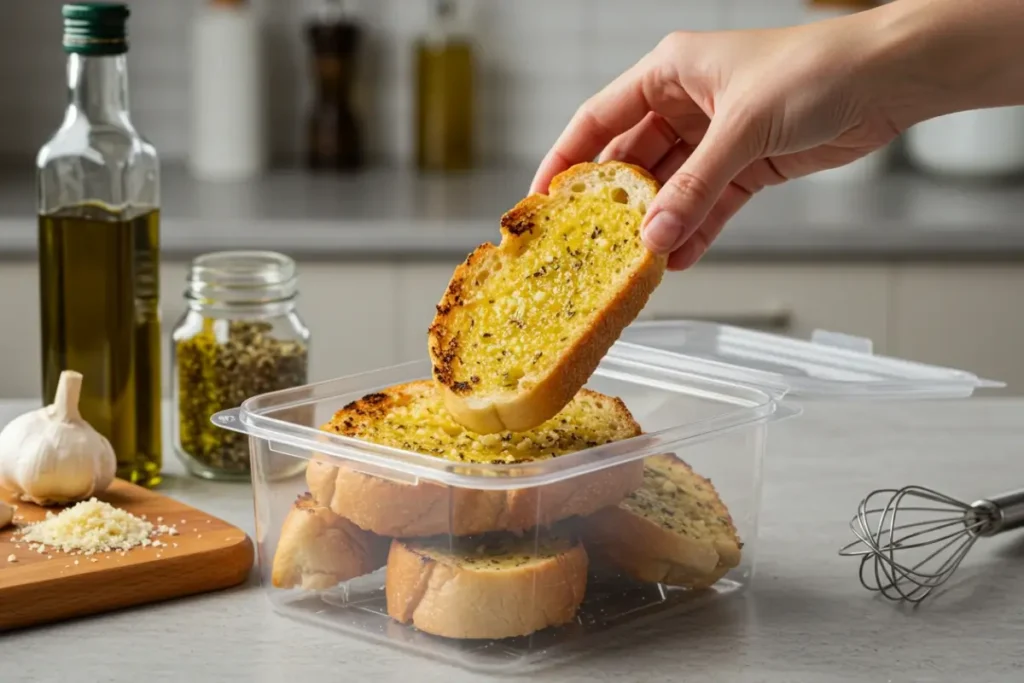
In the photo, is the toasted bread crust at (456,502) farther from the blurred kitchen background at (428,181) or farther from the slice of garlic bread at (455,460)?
the blurred kitchen background at (428,181)

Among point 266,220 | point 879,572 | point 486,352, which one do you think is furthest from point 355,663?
point 266,220

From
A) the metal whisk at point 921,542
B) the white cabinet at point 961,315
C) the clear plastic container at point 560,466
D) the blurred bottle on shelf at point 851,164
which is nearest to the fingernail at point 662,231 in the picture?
the clear plastic container at point 560,466

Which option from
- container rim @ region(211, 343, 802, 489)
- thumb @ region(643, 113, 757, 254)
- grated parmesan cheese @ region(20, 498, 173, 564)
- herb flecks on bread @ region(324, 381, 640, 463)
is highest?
thumb @ region(643, 113, 757, 254)

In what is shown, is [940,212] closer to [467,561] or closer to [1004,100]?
[1004,100]

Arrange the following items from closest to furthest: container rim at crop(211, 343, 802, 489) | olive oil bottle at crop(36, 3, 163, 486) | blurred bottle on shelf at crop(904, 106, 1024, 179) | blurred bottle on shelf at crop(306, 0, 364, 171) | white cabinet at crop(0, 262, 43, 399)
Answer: container rim at crop(211, 343, 802, 489), olive oil bottle at crop(36, 3, 163, 486), white cabinet at crop(0, 262, 43, 399), blurred bottle on shelf at crop(904, 106, 1024, 179), blurred bottle on shelf at crop(306, 0, 364, 171)

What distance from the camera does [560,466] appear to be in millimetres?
887

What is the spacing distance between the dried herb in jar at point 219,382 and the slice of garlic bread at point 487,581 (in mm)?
397

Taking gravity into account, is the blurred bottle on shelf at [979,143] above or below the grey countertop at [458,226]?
above

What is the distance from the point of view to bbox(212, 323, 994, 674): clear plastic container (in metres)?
0.91

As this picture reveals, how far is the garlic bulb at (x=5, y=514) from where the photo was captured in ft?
3.61

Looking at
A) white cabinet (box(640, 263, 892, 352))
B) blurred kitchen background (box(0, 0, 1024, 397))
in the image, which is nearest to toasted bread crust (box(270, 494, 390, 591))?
blurred kitchen background (box(0, 0, 1024, 397))

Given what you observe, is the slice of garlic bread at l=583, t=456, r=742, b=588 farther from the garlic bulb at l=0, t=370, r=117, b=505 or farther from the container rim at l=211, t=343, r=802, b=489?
the garlic bulb at l=0, t=370, r=117, b=505

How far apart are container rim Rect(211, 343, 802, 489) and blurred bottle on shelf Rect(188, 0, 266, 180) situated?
6.10 ft

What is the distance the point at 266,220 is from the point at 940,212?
45.3 inches
